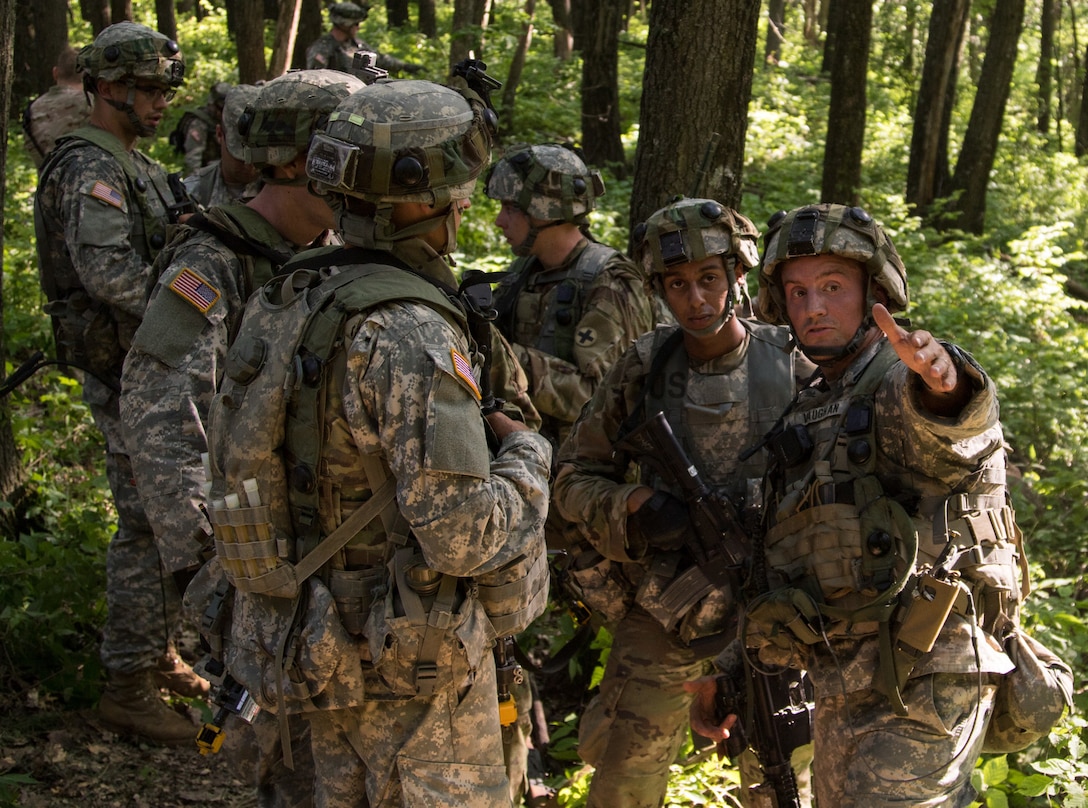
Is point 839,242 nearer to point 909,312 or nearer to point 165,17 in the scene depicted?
point 909,312

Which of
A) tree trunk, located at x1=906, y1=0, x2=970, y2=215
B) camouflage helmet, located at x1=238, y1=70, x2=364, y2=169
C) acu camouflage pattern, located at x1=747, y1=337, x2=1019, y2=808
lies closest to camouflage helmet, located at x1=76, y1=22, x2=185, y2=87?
camouflage helmet, located at x1=238, y1=70, x2=364, y2=169

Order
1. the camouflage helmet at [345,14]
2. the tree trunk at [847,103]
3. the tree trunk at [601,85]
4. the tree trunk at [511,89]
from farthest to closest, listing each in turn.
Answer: the tree trunk at [511,89], the camouflage helmet at [345,14], the tree trunk at [601,85], the tree trunk at [847,103]

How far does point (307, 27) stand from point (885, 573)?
50.4 feet

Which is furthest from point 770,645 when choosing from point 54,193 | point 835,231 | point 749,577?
point 54,193

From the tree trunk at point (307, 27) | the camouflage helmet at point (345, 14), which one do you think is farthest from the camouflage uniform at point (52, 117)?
the tree trunk at point (307, 27)

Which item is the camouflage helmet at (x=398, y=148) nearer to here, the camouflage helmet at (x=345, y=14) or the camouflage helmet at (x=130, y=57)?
the camouflage helmet at (x=130, y=57)

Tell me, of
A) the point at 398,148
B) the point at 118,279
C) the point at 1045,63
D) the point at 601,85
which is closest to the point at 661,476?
the point at 398,148

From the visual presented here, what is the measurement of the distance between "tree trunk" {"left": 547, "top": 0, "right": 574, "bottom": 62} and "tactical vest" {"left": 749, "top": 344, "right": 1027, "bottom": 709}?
59.4 ft

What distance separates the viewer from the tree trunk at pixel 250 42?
32.1 ft

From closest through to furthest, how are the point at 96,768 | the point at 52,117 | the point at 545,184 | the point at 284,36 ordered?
the point at 96,768 → the point at 545,184 → the point at 52,117 → the point at 284,36

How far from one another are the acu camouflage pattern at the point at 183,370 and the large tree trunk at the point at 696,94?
2.30 meters

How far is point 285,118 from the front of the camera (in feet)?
12.3

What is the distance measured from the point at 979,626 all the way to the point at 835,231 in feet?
4.17

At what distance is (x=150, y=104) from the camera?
5.43 m
